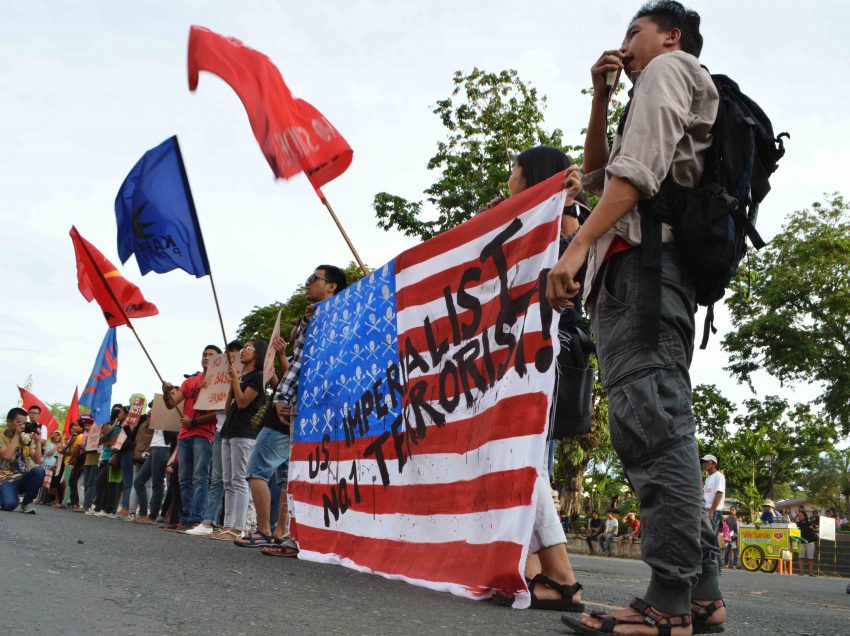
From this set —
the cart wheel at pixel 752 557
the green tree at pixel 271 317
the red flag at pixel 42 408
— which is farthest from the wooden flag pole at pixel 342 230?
the green tree at pixel 271 317

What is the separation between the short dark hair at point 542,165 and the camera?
3.98 m

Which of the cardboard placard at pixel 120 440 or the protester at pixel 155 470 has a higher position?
the cardboard placard at pixel 120 440

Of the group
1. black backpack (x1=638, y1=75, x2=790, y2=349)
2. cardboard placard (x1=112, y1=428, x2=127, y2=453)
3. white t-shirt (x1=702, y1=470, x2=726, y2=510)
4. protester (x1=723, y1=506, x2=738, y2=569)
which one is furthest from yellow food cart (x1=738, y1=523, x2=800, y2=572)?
black backpack (x1=638, y1=75, x2=790, y2=349)

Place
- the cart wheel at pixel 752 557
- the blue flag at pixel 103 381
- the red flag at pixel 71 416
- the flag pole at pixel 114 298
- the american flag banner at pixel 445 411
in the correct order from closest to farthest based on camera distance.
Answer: the american flag banner at pixel 445 411, the flag pole at pixel 114 298, the blue flag at pixel 103 381, the cart wheel at pixel 752 557, the red flag at pixel 71 416

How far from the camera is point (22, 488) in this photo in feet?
41.1

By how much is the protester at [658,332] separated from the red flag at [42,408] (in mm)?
19747

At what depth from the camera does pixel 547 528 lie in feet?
10.9

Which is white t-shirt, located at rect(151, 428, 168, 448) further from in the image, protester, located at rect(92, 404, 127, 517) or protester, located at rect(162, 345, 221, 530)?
protester, located at rect(92, 404, 127, 517)

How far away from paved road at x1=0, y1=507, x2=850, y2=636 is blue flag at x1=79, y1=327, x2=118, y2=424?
32.0 feet

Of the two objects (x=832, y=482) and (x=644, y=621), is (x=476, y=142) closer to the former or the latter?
(x=644, y=621)

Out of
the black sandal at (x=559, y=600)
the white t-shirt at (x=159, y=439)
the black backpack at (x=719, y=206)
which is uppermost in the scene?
the black backpack at (x=719, y=206)

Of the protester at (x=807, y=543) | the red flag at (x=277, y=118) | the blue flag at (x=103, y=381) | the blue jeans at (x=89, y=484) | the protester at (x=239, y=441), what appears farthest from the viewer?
the protester at (x=807, y=543)

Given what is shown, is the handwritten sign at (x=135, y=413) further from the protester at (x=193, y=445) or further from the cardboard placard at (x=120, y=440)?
the protester at (x=193, y=445)

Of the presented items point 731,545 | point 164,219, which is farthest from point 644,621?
point 731,545
